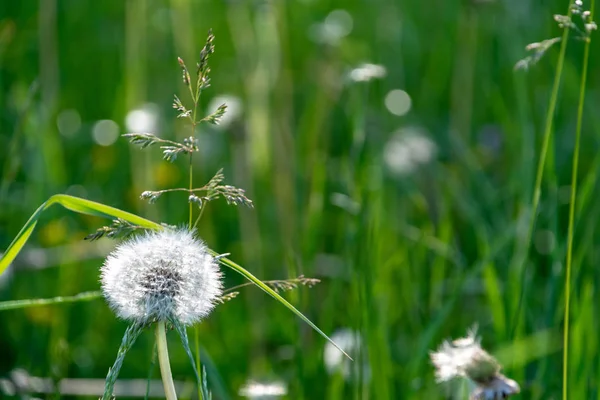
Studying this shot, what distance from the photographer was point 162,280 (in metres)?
0.92

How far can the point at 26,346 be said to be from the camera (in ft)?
6.77

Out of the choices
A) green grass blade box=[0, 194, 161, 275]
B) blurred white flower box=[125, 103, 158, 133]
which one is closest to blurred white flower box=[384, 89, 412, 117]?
blurred white flower box=[125, 103, 158, 133]

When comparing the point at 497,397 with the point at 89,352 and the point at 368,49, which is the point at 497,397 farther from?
the point at 368,49

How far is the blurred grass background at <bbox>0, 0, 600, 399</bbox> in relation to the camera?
163 cm

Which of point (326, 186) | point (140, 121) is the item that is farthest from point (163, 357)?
point (326, 186)

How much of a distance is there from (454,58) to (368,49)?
371 mm

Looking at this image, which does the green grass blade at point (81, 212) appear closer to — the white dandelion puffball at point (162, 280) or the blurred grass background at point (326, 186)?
the white dandelion puffball at point (162, 280)

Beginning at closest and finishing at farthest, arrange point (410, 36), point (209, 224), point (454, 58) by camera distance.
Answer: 1. point (209, 224)
2. point (454, 58)
3. point (410, 36)

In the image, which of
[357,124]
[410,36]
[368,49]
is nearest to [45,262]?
[357,124]

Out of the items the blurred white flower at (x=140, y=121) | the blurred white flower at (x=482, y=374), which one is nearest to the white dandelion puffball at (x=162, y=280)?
the blurred white flower at (x=482, y=374)

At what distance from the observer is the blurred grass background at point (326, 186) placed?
5.36ft

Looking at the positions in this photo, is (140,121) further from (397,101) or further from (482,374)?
(482,374)

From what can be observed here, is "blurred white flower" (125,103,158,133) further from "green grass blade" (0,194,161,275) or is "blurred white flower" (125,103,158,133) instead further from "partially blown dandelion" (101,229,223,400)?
"partially blown dandelion" (101,229,223,400)

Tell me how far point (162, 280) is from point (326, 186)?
1996mm
